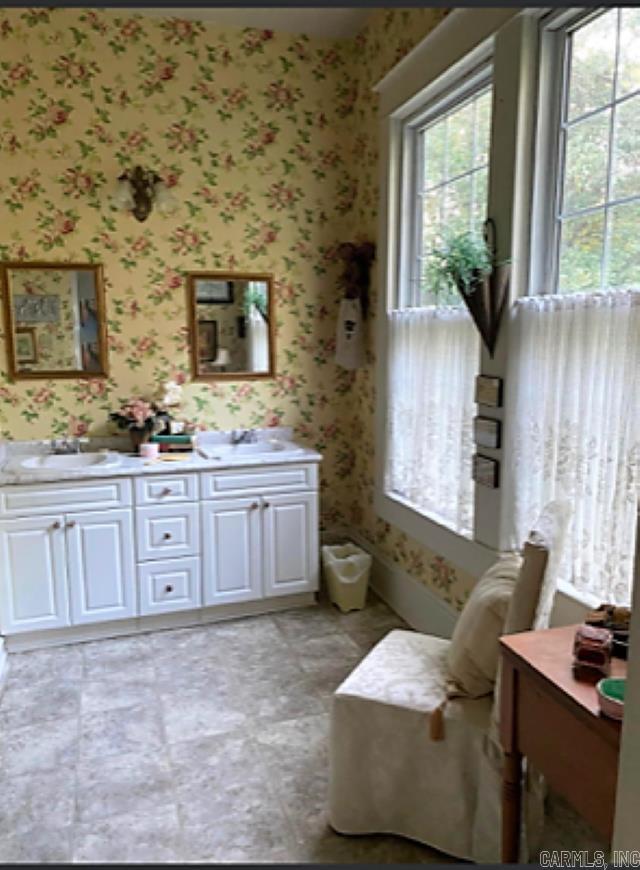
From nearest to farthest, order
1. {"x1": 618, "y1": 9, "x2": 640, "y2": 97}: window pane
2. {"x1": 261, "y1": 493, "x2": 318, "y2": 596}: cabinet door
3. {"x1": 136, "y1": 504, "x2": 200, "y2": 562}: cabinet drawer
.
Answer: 1. {"x1": 618, "y1": 9, "x2": 640, "y2": 97}: window pane
2. {"x1": 136, "y1": 504, "x2": 200, "y2": 562}: cabinet drawer
3. {"x1": 261, "y1": 493, "x2": 318, "y2": 596}: cabinet door

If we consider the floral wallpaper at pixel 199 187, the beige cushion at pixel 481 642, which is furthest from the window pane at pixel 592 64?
the beige cushion at pixel 481 642

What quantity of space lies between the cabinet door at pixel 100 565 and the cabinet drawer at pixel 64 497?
0.05 metres

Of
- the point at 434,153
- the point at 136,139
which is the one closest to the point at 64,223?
the point at 136,139

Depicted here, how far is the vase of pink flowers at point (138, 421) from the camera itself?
3.39 m

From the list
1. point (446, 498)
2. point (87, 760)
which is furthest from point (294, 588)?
point (87, 760)

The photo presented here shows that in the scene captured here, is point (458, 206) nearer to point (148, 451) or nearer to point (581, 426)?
point (581, 426)

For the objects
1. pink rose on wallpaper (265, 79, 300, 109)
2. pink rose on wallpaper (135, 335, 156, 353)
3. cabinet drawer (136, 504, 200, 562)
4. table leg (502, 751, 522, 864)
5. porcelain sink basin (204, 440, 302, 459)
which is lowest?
table leg (502, 751, 522, 864)

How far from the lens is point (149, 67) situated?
335 cm

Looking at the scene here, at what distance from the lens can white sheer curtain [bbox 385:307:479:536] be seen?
265 centimetres

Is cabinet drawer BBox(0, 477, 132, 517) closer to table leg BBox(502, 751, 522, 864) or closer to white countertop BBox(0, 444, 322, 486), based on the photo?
white countertop BBox(0, 444, 322, 486)

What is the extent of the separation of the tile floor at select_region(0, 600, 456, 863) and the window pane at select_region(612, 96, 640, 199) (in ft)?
6.75

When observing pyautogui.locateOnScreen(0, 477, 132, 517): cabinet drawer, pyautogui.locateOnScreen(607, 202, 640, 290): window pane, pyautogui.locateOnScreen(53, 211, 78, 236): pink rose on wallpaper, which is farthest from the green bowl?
pyautogui.locateOnScreen(53, 211, 78, 236): pink rose on wallpaper

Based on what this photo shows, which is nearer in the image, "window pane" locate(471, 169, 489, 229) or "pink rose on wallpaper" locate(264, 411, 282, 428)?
"window pane" locate(471, 169, 489, 229)

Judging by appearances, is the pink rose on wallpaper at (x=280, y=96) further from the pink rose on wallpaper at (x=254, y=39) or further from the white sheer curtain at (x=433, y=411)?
the white sheer curtain at (x=433, y=411)
